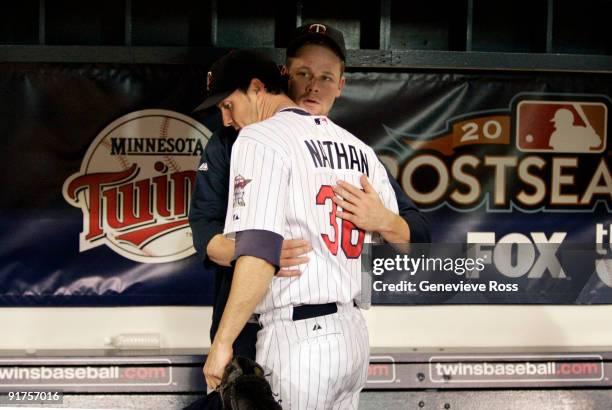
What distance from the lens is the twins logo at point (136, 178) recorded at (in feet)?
15.8

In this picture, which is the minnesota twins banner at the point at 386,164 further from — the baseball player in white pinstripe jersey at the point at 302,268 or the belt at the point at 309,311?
the belt at the point at 309,311

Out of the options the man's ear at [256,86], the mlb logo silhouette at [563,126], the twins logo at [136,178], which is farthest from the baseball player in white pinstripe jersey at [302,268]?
the mlb logo silhouette at [563,126]

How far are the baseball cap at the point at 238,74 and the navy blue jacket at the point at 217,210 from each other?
0.75ft

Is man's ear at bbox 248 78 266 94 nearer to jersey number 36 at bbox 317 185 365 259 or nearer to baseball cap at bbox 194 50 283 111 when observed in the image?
baseball cap at bbox 194 50 283 111

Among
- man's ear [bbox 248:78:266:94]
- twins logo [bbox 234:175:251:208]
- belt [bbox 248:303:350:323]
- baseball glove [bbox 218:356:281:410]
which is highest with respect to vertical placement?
man's ear [bbox 248:78:266:94]

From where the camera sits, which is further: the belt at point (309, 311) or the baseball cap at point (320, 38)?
Answer: the baseball cap at point (320, 38)

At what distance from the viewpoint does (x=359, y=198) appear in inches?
108

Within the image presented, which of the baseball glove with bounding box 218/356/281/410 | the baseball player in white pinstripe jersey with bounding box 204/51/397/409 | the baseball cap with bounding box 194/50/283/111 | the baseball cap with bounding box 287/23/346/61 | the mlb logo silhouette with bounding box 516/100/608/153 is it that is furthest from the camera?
the mlb logo silhouette with bounding box 516/100/608/153

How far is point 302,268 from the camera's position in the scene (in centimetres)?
266

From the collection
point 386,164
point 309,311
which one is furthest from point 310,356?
point 386,164

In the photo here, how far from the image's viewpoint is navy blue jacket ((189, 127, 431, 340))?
10.3 ft

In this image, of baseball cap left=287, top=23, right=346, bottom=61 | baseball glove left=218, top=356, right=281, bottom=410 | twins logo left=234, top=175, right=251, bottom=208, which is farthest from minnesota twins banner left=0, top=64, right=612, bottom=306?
baseball glove left=218, top=356, right=281, bottom=410

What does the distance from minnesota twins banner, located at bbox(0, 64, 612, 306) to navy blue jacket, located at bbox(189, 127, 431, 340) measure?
155cm

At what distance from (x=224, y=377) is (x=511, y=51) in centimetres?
304
